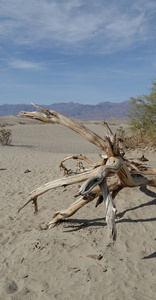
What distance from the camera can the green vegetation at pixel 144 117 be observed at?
37.5ft

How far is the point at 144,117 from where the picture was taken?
11.9 meters

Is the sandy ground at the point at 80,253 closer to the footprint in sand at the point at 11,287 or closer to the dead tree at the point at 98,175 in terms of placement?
the footprint in sand at the point at 11,287

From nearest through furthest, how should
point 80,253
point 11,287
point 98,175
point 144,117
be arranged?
point 11,287 < point 98,175 < point 80,253 < point 144,117

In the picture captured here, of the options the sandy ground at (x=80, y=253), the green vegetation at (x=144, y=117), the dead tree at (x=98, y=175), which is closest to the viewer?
the sandy ground at (x=80, y=253)

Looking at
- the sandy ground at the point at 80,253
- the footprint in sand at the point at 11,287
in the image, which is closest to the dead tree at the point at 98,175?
the sandy ground at the point at 80,253

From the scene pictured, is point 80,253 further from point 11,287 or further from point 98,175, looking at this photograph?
point 98,175

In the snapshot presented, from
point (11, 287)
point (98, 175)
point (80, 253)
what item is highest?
point (98, 175)

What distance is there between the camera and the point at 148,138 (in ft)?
37.6

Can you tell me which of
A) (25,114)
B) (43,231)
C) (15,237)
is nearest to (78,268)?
(43,231)

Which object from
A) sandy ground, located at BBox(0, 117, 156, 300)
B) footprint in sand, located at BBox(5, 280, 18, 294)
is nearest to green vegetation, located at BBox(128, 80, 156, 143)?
sandy ground, located at BBox(0, 117, 156, 300)

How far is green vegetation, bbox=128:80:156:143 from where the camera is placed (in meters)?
11.4

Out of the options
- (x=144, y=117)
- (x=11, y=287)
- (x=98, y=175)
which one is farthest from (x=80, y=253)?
(x=144, y=117)

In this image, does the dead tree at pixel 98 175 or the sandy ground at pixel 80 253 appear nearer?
the sandy ground at pixel 80 253

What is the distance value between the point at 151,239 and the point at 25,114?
2.87m
